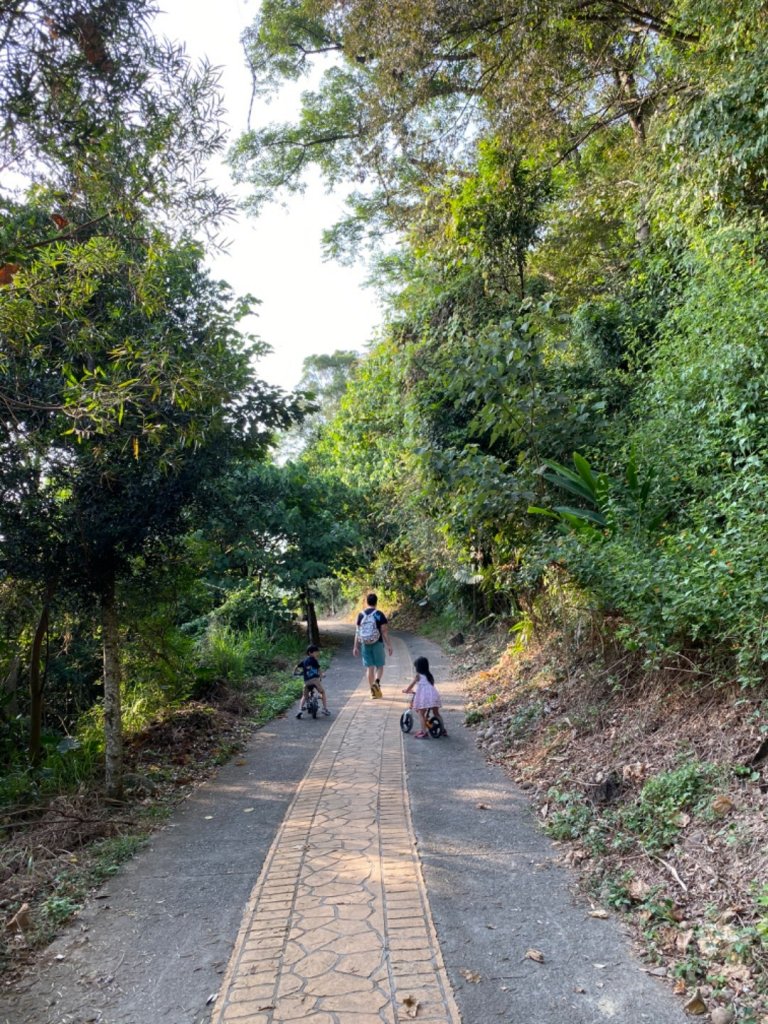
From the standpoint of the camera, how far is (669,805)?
13.9ft

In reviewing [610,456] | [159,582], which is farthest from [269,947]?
[610,456]

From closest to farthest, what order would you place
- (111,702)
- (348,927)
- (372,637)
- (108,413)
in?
(348,927), (108,413), (111,702), (372,637)

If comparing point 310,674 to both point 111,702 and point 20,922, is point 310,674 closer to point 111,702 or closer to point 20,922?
point 111,702

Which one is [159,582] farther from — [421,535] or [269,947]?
[421,535]

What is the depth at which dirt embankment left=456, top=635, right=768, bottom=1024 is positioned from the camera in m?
3.12

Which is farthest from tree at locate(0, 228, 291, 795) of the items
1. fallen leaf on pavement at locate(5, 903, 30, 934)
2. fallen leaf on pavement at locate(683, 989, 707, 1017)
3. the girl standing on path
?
fallen leaf on pavement at locate(683, 989, 707, 1017)

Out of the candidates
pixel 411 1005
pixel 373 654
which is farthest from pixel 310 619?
pixel 411 1005

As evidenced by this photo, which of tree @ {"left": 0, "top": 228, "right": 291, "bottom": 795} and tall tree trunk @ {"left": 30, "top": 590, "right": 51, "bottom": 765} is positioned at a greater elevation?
tree @ {"left": 0, "top": 228, "right": 291, "bottom": 795}

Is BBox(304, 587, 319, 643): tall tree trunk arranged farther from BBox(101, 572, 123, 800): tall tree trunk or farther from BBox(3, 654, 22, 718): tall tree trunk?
BBox(101, 572, 123, 800): tall tree trunk

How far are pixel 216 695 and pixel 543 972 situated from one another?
755 centimetres

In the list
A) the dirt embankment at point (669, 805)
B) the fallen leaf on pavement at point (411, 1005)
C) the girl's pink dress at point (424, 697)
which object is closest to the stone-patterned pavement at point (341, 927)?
the fallen leaf on pavement at point (411, 1005)

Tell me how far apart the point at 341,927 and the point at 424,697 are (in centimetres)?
432

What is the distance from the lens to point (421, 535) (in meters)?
13.5

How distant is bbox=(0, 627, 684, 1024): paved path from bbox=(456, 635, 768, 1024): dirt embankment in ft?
0.64
